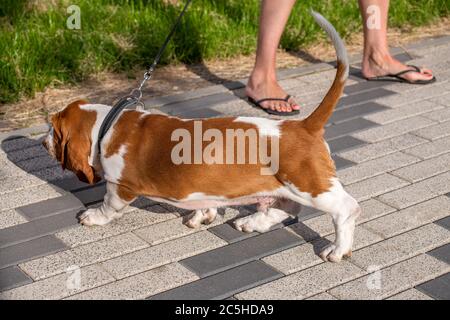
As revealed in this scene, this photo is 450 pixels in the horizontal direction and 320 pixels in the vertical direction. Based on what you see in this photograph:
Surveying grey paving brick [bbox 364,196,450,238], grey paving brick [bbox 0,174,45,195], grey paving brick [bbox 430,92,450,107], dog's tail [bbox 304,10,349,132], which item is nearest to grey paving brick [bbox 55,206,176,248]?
grey paving brick [bbox 0,174,45,195]

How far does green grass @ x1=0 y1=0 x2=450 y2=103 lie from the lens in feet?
17.5

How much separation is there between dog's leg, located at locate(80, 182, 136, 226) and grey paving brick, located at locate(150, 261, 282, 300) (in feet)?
1.79

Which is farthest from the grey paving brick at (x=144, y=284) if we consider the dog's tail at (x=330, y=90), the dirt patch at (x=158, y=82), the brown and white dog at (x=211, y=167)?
the dirt patch at (x=158, y=82)

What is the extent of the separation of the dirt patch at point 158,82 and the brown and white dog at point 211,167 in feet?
4.68

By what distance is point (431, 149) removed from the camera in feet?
14.6

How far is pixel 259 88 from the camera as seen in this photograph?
5.09 metres

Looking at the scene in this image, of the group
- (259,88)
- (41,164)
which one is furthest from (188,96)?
(41,164)

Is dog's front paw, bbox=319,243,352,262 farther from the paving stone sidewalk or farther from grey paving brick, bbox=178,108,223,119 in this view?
grey paving brick, bbox=178,108,223,119

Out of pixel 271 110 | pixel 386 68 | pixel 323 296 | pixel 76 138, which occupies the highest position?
pixel 76 138

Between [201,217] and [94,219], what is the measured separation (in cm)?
49

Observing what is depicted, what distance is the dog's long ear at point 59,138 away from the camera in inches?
137

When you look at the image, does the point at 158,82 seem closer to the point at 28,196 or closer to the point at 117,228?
the point at 28,196

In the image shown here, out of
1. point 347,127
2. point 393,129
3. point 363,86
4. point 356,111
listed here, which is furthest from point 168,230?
point 363,86

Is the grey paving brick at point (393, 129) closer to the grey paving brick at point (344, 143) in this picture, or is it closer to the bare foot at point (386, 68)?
the grey paving brick at point (344, 143)
